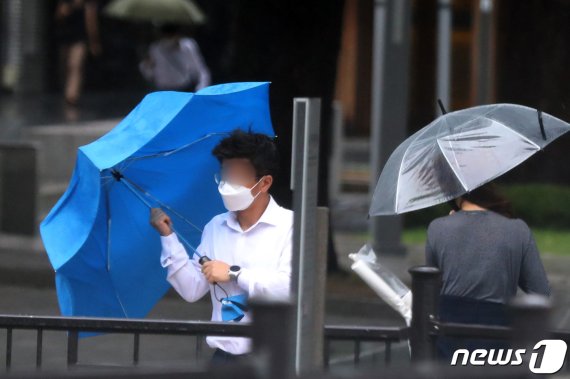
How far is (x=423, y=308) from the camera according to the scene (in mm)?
4266

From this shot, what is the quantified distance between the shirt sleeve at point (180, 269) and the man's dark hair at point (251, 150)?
0.36 m

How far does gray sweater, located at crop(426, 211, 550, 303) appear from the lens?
5148mm

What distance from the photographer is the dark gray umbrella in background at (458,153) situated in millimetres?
5426

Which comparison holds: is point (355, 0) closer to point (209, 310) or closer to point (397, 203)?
point (209, 310)

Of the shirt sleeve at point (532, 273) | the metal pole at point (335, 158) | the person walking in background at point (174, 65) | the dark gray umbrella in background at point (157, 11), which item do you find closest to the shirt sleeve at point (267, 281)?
the shirt sleeve at point (532, 273)

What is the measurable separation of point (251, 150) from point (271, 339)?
7.55 feet

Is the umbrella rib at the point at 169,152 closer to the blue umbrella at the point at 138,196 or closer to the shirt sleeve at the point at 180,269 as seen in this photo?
the blue umbrella at the point at 138,196

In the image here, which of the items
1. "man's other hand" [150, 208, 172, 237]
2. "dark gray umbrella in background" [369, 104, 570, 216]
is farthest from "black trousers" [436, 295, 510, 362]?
"man's other hand" [150, 208, 172, 237]

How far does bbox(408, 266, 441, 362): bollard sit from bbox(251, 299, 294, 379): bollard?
1.51 meters

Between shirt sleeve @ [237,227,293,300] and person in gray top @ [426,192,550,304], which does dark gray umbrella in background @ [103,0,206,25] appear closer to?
person in gray top @ [426,192,550,304]

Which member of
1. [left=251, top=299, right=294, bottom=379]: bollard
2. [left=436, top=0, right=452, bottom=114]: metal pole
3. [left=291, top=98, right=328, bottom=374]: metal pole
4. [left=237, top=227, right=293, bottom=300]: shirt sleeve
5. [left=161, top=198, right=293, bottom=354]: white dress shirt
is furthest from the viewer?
[left=436, top=0, right=452, bottom=114]: metal pole

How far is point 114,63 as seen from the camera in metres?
24.8

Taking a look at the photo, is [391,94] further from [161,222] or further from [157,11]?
[161,222]

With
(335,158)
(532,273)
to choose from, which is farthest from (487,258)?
(335,158)
